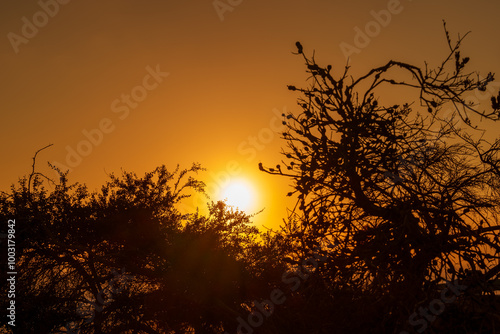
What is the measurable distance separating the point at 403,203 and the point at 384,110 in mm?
1359

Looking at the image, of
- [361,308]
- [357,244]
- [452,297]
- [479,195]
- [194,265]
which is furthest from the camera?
[194,265]

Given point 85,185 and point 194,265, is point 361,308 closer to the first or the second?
point 194,265

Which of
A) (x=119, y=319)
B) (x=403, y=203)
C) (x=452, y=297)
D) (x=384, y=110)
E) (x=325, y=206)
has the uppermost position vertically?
(x=119, y=319)

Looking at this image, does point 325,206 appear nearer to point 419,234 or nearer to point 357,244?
point 357,244

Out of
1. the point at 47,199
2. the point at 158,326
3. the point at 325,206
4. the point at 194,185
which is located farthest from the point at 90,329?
the point at 325,206

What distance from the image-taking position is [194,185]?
15.9 m

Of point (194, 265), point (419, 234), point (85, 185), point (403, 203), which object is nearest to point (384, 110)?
point (403, 203)

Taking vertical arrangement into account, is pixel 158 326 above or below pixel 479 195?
above

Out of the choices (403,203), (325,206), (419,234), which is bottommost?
(419,234)

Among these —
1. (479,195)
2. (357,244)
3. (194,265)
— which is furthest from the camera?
(194,265)

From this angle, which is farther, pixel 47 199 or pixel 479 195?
pixel 47 199

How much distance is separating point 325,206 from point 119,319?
8868 millimetres

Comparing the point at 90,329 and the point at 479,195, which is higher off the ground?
the point at 90,329

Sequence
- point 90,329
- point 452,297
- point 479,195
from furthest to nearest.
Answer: point 90,329, point 479,195, point 452,297
